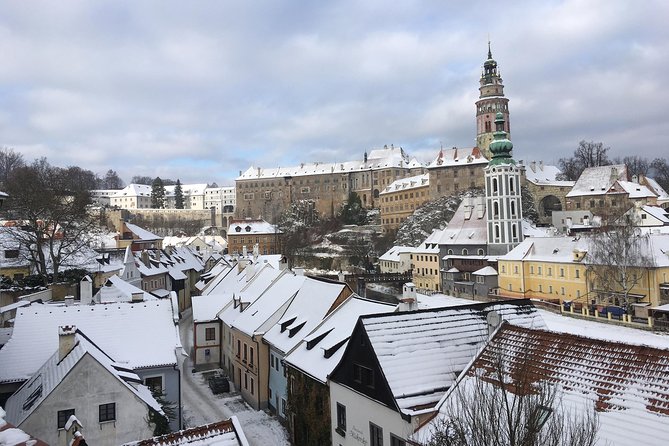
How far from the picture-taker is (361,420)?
46.6 ft

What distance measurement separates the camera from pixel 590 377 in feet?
35.0

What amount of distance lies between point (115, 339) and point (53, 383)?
5587mm

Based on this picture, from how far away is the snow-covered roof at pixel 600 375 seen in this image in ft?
29.9

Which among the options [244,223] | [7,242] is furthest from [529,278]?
[244,223]

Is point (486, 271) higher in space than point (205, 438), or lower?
lower

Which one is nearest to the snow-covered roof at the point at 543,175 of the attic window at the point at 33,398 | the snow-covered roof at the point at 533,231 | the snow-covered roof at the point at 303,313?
the snow-covered roof at the point at 533,231

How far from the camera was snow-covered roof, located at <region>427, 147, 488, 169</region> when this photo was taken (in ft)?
300

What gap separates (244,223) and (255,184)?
110ft

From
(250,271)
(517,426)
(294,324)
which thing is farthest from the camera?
(250,271)

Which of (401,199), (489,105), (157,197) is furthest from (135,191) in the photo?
(489,105)

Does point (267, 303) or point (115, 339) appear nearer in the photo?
point (115, 339)

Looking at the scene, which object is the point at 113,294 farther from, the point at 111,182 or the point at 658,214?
the point at 111,182

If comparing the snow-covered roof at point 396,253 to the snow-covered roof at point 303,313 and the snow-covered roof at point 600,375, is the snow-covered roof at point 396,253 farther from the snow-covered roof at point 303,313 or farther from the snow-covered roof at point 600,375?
the snow-covered roof at point 600,375

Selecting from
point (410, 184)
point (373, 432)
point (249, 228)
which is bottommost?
point (373, 432)
